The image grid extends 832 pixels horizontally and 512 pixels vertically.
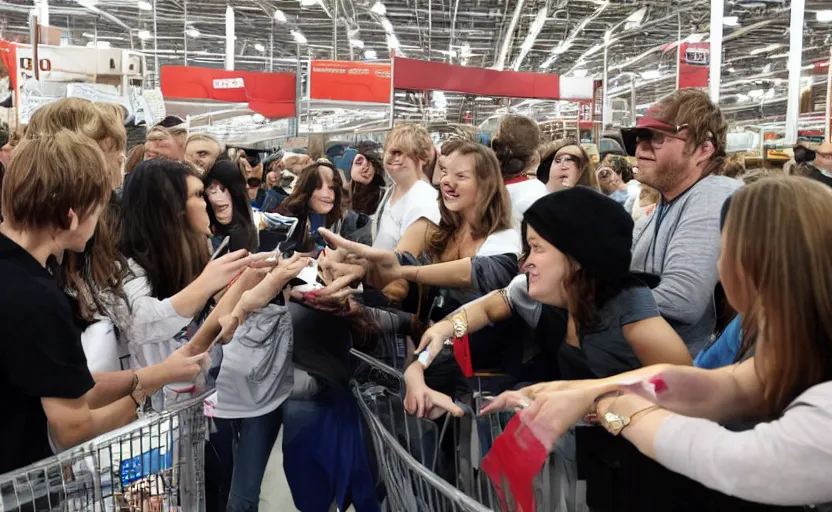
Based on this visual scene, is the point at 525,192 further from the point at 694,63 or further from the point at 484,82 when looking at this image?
the point at 484,82

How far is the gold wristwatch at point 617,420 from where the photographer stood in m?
1.04

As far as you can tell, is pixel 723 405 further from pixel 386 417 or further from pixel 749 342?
pixel 386 417

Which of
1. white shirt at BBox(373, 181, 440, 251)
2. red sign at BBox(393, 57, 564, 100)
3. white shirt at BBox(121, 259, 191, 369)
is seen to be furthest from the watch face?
red sign at BBox(393, 57, 564, 100)

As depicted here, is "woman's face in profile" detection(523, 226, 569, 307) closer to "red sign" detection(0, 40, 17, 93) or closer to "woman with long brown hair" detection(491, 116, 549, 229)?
"woman with long brown hair" detection(491, 116, 549, 229)

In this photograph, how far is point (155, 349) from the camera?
7.44ft

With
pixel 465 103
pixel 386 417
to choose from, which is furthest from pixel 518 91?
pixel 386 417

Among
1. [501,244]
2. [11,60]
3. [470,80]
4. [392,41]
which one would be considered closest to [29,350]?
[501,244]

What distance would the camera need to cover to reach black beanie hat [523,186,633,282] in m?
1.52

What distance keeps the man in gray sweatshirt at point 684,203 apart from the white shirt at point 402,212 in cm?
102

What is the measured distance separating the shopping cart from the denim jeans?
0.86m

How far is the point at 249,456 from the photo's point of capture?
8.68 feet

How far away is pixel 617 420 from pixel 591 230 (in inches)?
21.5

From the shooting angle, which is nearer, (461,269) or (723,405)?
(723,405)

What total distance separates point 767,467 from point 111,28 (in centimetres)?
2029
